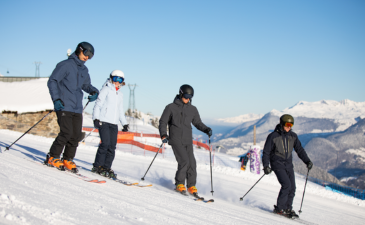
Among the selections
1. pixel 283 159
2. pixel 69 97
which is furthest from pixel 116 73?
pixel 283 159

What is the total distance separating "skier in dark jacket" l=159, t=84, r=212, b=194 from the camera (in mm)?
5211

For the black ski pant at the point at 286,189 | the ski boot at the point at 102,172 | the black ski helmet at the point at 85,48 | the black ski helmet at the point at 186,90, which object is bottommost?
the ski boot at the point at 102,172

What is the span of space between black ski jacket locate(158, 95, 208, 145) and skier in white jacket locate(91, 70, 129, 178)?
3.01 ft

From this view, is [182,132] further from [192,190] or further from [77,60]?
[77,60]

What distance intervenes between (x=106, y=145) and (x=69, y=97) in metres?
1.20

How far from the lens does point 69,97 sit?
4.48 metres

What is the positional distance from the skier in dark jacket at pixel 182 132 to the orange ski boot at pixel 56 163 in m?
1.75

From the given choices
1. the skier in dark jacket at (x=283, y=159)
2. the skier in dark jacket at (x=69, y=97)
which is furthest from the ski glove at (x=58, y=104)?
the skier in dark jacket at (x=283, y=159)

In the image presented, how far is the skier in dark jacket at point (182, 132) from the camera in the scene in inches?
205

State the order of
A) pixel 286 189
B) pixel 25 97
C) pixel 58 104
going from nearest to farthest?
pixel 58 104
pixel 286 189
pixel 25 97

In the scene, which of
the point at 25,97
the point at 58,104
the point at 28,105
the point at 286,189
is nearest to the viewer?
the point at 58,104

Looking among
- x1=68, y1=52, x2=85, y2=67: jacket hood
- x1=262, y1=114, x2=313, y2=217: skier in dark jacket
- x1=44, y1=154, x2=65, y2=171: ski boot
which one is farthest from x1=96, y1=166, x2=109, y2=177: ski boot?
x1=262, y1=114, x2=313, y2=217: skier in dark jacket

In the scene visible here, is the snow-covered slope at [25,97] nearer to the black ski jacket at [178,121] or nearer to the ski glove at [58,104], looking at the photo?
the black ski jacket at [178,121]

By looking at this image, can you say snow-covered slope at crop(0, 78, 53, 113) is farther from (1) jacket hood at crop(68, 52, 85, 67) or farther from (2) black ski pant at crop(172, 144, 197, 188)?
(2) black ski pant at crop(172, 144, 197, 188)
